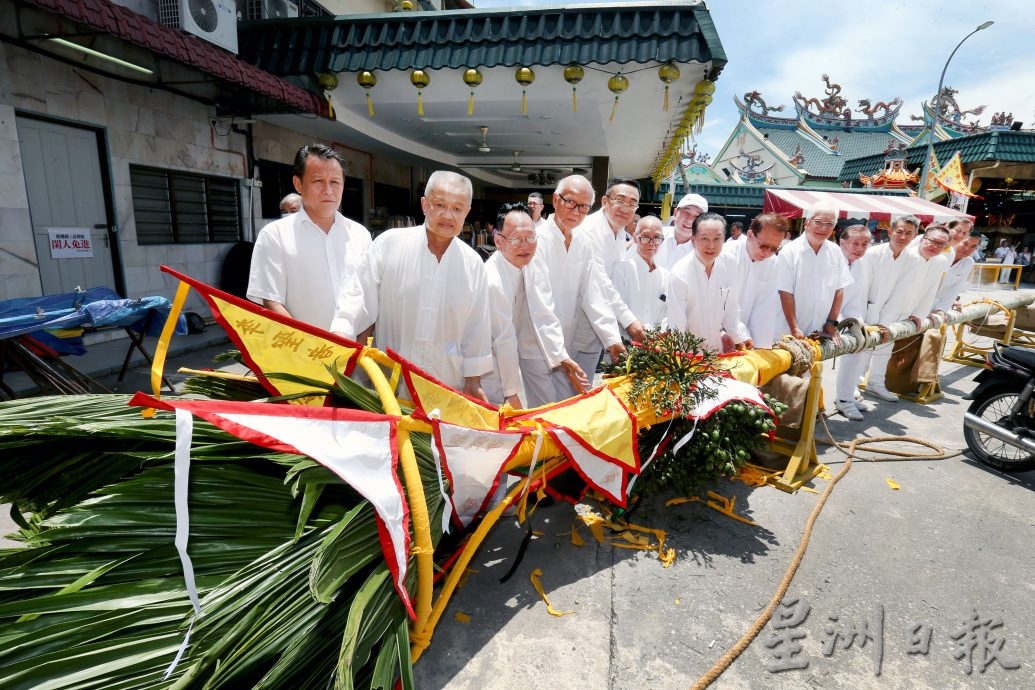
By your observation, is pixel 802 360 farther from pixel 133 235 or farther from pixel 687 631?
pixel 133 235

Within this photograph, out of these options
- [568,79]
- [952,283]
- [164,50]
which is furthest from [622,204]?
[952,283]

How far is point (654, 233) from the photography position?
4.24 metres

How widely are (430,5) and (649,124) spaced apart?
7.22 meters

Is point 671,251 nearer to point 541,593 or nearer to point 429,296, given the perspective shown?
point 429,296

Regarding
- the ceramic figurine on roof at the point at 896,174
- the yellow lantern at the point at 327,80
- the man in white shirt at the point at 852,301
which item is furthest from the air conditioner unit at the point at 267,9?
the ceramic figurine on roof at the point at 896,174

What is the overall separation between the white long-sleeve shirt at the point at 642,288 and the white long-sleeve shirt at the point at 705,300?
0.16m

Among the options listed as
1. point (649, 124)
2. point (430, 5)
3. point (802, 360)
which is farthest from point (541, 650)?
point (430, 5)

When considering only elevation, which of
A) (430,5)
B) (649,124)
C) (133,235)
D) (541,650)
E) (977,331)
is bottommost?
(541,650)

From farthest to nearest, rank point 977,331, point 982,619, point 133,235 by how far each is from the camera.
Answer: point 977,331 → point 133,235 → point 982,619

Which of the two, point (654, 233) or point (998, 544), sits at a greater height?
point (654, 233)

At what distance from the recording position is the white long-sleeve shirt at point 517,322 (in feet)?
8.87

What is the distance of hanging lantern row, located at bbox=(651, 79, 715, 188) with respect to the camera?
563 centimetres

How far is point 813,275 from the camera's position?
166 inches

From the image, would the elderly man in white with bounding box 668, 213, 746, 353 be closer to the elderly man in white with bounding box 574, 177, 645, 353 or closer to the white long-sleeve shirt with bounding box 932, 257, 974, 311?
the elderly man in white with bounding box 574, 177, 645, 353
